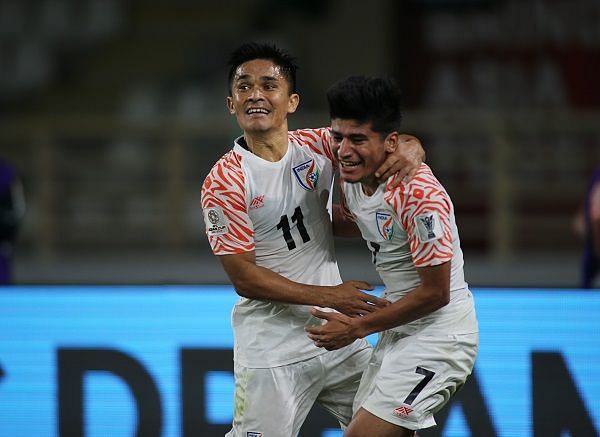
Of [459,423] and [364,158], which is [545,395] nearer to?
[459,423]

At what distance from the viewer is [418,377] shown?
12.1 ft

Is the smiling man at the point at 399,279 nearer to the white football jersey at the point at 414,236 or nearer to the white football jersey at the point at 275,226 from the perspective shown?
the white football jersey at the point at 414,236

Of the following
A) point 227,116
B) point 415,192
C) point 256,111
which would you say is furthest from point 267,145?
point 227,116

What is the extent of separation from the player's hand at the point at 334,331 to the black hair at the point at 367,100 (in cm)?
64

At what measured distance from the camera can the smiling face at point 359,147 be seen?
3.59 m

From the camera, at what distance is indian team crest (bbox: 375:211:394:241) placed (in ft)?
12.0

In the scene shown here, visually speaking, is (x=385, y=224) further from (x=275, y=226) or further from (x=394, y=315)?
(x=275, y=226)

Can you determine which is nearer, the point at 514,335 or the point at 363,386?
the point at 363,386

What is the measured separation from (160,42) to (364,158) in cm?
1087

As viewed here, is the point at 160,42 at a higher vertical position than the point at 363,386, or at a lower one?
higher

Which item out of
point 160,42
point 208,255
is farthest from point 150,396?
point 160,42

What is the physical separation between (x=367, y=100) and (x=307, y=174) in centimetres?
49

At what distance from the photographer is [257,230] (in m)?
3.90

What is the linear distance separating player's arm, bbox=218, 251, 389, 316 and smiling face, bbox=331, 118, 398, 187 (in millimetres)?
393
